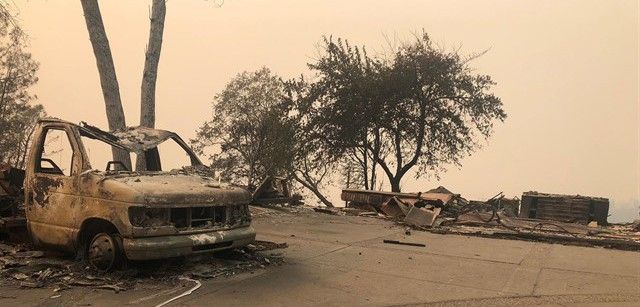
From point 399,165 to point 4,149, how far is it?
Answer: 2629 centimetres

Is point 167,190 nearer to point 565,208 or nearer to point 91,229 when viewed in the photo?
point 91,229

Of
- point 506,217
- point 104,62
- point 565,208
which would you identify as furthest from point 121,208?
point 565,208

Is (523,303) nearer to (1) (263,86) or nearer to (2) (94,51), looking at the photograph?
(2) (94,51)

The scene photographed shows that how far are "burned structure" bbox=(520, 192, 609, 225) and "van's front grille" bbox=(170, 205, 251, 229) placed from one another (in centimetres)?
1524

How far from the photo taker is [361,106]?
83.6ft

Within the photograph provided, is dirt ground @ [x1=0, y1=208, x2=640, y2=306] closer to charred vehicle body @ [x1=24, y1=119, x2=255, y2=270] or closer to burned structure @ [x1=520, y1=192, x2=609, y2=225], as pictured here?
charred vehicle body @ [x1=24, y1=119, x2=255, y2=270]

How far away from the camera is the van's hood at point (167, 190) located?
5.60 metres

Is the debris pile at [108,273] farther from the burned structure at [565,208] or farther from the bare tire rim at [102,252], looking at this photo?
the burned structure at [565,208]

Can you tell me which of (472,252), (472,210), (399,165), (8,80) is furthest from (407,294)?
(8,80)

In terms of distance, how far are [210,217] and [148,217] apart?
2.76 feet

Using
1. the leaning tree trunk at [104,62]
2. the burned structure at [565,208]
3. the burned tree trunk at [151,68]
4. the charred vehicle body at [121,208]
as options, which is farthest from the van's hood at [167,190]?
the burned structure at [565,208]

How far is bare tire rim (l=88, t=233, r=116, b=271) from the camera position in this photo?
5750mm

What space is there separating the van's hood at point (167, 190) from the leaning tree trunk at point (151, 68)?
6.61 meters

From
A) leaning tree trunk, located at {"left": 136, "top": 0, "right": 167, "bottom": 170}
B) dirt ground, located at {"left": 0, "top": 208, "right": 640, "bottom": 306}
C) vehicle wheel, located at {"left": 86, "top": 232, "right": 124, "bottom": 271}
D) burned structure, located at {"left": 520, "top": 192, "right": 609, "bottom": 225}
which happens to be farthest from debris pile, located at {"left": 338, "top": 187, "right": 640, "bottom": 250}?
vehicle wheel, located at {"left": 86, "top": 232, "right": 124, "bottom": 271}
